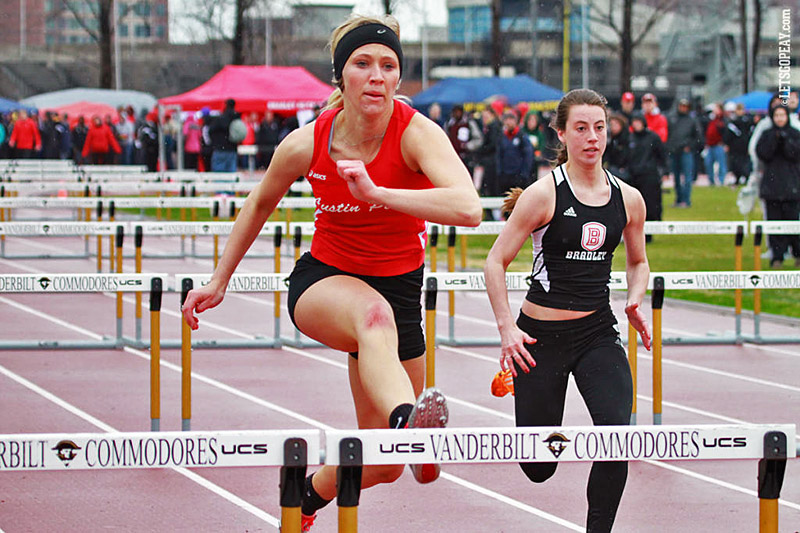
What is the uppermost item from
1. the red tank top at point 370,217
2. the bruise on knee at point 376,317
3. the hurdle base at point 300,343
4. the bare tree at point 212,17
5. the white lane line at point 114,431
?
the bare tree at point 212,17

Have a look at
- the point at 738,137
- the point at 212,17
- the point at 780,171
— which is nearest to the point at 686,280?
the point at 780,171

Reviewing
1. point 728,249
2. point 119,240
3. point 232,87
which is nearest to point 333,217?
point 119,240

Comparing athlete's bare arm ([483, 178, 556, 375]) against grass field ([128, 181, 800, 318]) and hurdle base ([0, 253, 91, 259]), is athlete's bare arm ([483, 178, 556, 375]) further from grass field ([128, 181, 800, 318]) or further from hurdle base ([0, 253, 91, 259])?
hurdle base ([0, 253, 91, 259])

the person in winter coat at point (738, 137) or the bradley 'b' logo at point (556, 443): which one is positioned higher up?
the person in winter coat at point (738, 137)

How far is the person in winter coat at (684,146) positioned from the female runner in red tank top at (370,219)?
2094 centimetres

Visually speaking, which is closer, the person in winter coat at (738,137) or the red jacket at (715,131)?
the person in winter coat at (738,137)

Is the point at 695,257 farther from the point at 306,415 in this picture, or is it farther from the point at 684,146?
the point at 306,415

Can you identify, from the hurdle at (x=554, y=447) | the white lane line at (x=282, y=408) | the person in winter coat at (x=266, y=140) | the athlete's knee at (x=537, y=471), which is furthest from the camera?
the person in winter coat at (x=266, y=140)

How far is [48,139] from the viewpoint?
40875mm

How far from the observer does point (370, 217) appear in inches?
189

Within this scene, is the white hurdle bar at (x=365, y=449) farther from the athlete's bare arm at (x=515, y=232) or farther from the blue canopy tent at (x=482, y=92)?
the blue canopy tent at (x=482, y=92)

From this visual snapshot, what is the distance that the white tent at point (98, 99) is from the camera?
159 feet

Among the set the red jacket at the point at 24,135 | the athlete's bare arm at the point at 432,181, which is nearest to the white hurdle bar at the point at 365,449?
the athlete's bare arm at the point at 432,181

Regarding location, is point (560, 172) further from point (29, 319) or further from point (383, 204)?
point (29, 319)
